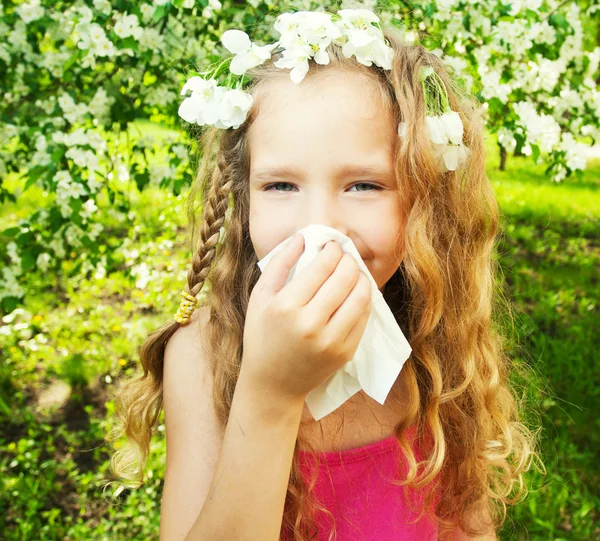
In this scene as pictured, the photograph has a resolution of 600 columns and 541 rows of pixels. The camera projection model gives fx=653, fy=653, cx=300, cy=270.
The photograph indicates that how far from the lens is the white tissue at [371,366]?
1396mm

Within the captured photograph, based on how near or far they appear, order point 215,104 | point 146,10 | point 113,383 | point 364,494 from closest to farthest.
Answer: point 215,104 < point 364,494 < point 146,10 < point 113,383

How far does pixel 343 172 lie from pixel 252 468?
2.06ft

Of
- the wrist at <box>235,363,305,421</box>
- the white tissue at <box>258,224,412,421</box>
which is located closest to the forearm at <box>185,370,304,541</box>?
the wrist at <box>235,363,305,421</box>

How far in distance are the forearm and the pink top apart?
427 millimetres

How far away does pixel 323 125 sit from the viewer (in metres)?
1.39

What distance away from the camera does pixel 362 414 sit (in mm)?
1789

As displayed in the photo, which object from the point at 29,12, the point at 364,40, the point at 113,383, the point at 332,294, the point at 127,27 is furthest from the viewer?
the point at 113,383

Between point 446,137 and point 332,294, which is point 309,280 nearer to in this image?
point 332,294

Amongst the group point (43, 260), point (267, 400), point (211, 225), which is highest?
point (211, 225)

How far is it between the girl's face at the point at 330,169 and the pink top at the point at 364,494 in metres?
0.52

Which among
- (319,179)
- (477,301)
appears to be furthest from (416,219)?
(477,301)

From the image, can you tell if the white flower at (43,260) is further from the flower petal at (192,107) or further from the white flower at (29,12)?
Answer: the flower petal at (192,107)

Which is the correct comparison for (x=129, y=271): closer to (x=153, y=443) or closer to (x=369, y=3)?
(x=153, y=443)

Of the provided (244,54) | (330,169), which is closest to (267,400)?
(330,169)
